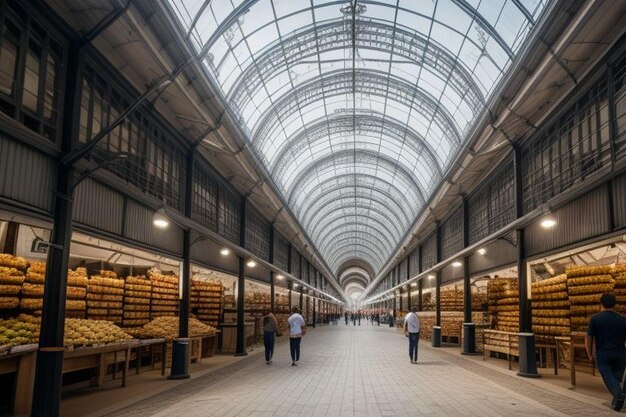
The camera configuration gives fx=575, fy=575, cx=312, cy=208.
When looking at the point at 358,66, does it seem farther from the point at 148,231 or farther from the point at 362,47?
the point at 148,231

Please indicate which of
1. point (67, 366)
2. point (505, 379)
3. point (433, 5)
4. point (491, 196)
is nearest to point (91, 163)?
point (67, 366)

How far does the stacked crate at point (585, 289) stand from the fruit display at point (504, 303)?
4.55 metres

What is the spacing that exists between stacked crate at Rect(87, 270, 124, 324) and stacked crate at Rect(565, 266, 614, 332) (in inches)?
524

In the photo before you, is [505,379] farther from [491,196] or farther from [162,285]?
[162,285]

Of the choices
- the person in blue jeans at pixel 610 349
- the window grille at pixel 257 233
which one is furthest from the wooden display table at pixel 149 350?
the person in blue jeans at pixel 610 349

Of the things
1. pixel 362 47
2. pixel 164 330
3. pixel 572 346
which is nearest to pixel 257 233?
pixel 362 47

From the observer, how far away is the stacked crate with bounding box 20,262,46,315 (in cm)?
1223

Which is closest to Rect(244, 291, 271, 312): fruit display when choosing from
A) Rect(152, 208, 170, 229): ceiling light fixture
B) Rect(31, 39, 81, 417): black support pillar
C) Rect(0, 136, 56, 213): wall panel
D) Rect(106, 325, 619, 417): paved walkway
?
Rect(106, 325, 619, 417): paved walkway

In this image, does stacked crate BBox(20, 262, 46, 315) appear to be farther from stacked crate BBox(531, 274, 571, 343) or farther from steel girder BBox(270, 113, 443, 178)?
steel girder BBox(270, 113, 443, 178)

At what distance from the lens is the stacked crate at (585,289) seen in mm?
14945

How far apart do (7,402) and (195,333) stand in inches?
363

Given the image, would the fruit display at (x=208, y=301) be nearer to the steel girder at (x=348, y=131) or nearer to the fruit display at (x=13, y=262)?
the steel girder at (x=348, y=131)

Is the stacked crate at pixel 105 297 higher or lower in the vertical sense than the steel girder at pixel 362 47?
lower

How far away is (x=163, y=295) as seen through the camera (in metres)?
21.4
